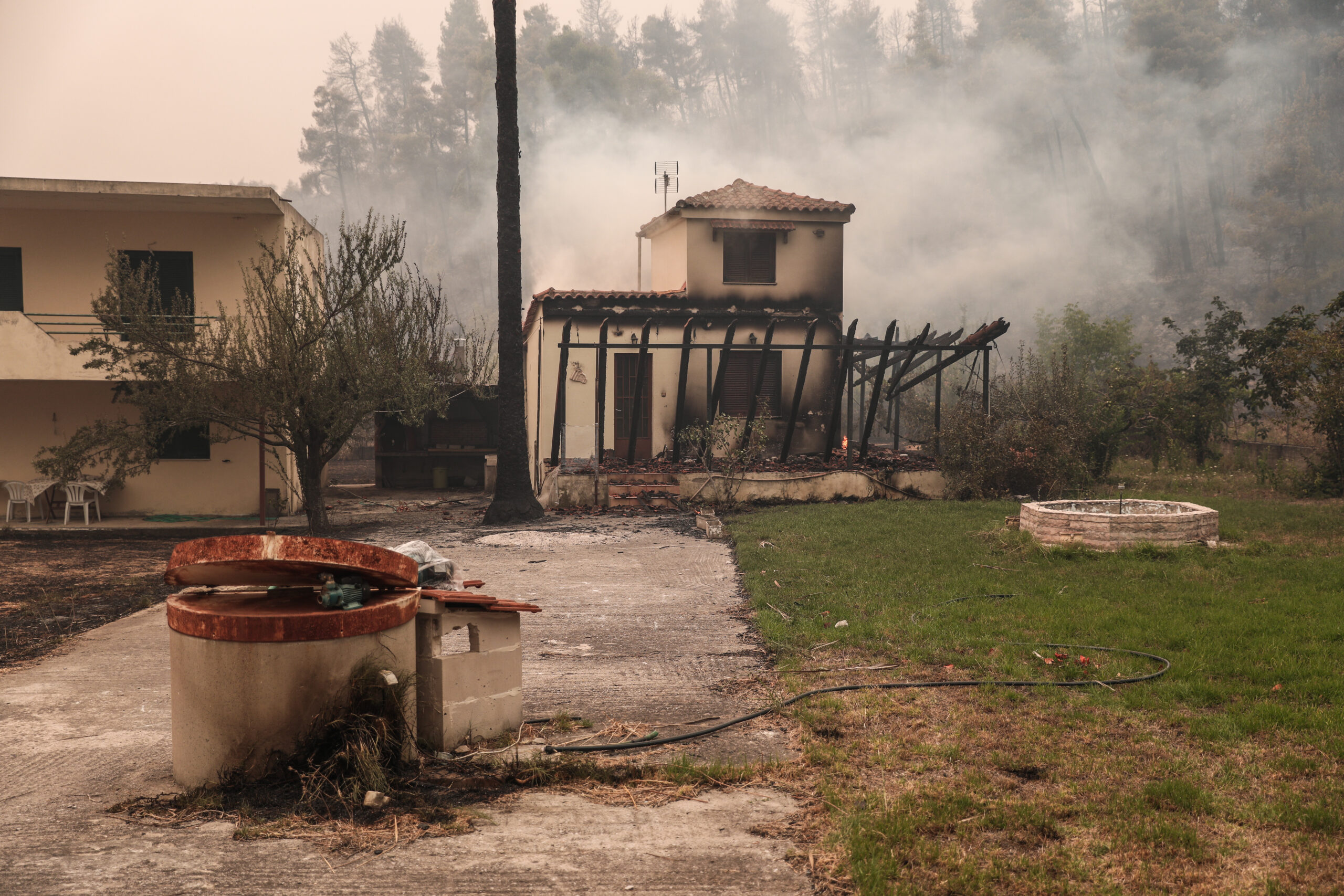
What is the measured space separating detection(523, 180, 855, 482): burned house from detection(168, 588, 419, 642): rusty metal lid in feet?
48.9

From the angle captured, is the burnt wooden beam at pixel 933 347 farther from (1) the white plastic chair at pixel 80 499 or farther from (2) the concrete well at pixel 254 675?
(1) the white plastic chair at pixel 80 499

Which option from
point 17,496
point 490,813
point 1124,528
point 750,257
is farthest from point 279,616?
point 750,257

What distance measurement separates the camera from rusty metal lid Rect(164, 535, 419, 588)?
152 inches

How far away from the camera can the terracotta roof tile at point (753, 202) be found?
775 inches

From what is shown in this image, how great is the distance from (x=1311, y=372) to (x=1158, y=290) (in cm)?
4130

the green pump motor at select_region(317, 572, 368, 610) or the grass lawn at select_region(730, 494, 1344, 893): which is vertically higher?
the green pump motor at select_region(317, 572, 368, 610)

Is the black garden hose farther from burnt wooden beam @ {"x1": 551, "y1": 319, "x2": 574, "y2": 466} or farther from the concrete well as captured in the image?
burnt wooden beam @ {"x1": 551, "y1": 319, "x2": 574, "y2": 466}

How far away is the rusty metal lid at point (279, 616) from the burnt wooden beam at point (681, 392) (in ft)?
39.6

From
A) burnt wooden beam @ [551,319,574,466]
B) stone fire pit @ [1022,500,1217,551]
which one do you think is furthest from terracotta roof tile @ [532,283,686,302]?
stone fire pit @ [1022,500,1217,551]

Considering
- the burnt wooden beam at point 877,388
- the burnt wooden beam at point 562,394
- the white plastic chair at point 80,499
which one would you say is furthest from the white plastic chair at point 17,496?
the burnt wooden beam at point 877,388

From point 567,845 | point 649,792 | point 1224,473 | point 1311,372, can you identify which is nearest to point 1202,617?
point 649,792

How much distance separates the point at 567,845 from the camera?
347cm

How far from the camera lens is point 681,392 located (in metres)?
18.0

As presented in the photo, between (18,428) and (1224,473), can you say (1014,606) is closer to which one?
(1224,473)
